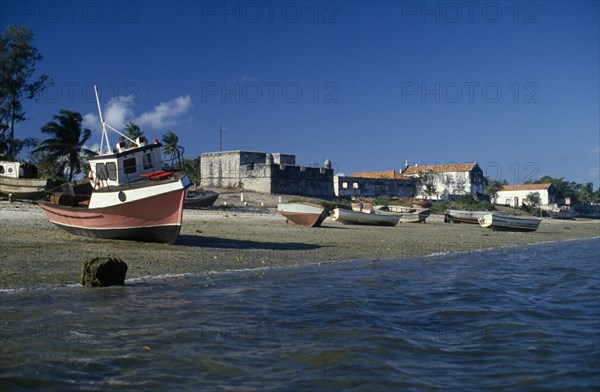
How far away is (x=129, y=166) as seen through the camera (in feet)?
57.8

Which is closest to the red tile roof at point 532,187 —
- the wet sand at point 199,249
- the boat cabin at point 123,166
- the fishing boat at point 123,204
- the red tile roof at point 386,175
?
the red tile roof at point 386,175

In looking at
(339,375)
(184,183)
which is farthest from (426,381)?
(184,183)

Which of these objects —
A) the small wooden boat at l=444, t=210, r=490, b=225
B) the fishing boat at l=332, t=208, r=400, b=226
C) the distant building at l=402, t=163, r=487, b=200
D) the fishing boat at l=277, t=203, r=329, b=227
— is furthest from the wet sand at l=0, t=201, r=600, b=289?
the distant building at l=402, t=163, r=487, b=200

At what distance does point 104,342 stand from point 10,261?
22.1 feet

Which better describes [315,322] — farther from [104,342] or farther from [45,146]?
[45,146]

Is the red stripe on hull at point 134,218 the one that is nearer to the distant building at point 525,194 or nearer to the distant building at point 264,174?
the distant building at point 264,174

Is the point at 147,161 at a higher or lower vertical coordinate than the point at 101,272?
higher

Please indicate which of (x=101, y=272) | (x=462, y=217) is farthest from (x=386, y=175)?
(x=101, y=272)

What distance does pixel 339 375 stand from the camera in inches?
207

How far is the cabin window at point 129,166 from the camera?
17406 mm

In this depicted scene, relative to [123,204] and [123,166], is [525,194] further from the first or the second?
[123,204]

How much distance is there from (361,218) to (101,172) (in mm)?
17830

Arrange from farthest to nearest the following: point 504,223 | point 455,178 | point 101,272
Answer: point 455,178, point 504,223, point 101,272

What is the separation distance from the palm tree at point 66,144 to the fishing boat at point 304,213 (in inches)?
881
